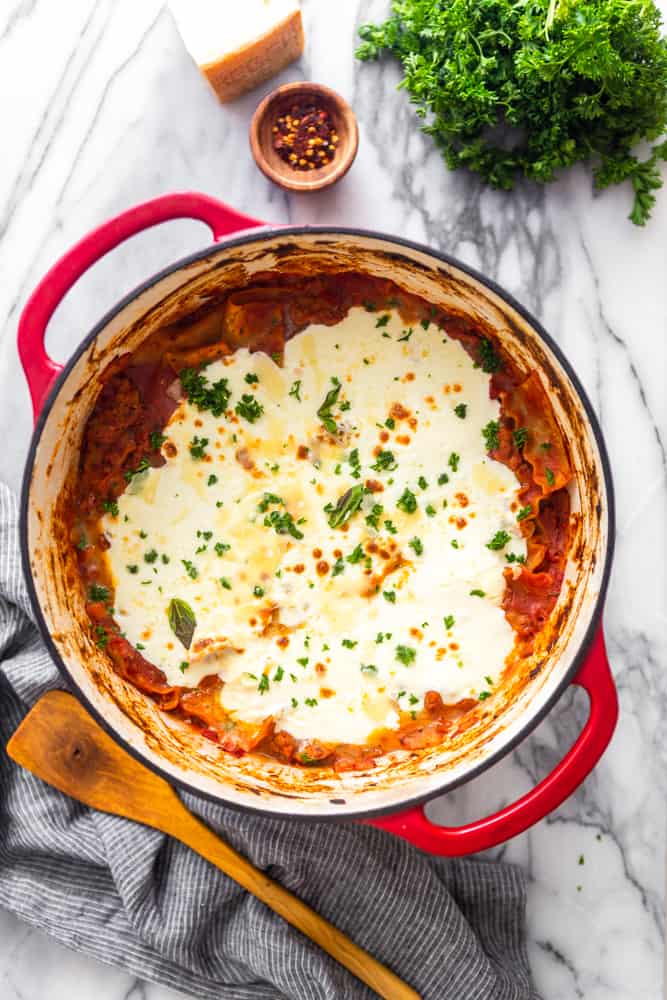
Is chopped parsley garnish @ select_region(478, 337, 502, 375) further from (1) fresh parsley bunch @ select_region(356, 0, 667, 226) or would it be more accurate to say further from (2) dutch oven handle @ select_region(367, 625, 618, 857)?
(2) dutch oven handle @ select_region(367, 625, 618, 857)

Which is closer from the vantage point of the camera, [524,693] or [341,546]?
[524,693]

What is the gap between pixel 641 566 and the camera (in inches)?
84.8

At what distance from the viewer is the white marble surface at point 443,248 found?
2146 mm

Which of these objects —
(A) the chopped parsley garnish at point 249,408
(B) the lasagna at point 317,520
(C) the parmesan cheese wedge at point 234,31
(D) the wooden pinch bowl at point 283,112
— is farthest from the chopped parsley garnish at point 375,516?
(C) the parmesan cheese wedge at point 234,31

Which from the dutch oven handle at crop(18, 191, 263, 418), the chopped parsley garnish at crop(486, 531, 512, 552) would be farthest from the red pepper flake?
the chopped parsley garnish at crop(486, 531, 512, 552)

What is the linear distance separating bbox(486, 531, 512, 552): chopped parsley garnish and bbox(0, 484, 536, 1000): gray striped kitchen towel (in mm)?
639

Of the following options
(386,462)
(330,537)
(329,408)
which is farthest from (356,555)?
(329,408)

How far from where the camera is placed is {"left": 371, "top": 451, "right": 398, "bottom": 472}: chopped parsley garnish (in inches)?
84.4

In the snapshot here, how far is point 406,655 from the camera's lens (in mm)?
2143

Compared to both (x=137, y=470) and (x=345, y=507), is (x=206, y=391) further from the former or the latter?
(x=345, y=507)

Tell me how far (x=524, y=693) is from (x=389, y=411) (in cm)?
65

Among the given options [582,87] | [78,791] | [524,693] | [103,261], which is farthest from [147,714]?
[582,87]

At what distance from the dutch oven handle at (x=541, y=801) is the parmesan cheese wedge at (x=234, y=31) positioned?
131cm

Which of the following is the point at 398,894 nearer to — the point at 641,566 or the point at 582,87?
the point at 641,566
